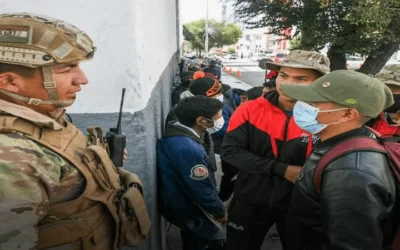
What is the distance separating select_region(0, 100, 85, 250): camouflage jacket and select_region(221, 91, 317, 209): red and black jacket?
1325 mm

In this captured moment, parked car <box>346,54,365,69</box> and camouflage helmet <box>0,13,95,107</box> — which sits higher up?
camouflage helmet <box>0,13,95,107</box>

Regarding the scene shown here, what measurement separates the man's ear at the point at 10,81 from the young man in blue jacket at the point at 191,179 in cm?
126

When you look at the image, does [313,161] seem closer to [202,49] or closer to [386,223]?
[386,223]

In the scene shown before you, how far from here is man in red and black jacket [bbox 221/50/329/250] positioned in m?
2.18

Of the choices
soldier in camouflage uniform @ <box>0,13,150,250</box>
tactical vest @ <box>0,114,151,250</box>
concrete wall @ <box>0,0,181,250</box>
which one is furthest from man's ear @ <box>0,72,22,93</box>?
concrete wall @ <box>0,0,181,250</box>

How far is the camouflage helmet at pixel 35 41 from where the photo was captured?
46.9 inches

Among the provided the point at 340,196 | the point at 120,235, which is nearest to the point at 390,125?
the point at 340,196

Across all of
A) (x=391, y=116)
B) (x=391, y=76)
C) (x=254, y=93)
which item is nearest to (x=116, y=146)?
(x=391, y=116)

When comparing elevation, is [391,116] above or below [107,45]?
below

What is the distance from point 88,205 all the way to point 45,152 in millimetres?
317

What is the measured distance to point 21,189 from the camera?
105 centimetres

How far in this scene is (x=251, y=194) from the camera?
2.27 meters

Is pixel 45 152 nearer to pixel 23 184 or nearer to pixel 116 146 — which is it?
pixel 23 184

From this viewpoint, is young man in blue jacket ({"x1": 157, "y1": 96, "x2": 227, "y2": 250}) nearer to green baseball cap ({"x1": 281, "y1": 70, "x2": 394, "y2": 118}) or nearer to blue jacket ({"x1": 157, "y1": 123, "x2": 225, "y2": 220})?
blue jacket ({"x1": 157, "y1": 123, "x2": 225, "y2": 220})
